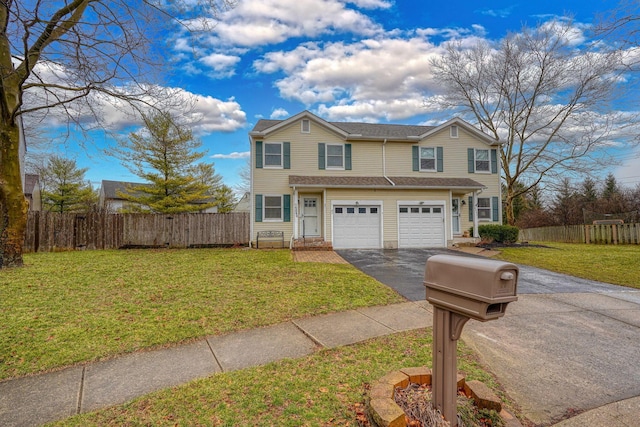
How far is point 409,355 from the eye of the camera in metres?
3.48

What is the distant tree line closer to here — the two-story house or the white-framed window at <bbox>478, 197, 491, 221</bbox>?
the white-framed window at <bbox>478, 197, 491, 221</bbox>

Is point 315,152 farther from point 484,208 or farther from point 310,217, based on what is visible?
point 484,208

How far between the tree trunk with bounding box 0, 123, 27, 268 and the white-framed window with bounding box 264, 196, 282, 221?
348 inches

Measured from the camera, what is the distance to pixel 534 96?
20.9 meters

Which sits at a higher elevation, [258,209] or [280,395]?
[258,209]

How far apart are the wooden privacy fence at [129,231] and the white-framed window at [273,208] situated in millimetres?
1382

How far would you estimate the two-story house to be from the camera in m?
14.9

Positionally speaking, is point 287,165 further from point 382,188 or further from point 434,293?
point 434,293

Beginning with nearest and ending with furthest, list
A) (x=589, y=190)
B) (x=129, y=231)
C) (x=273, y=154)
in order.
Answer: (x=129, y=231) → (x=273, y=154) → (x=589, y=190)

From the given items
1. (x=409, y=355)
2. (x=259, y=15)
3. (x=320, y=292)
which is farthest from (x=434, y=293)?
(x=259, y=15)

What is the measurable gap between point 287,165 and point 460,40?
51.3 feet

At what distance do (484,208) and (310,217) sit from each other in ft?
32.2

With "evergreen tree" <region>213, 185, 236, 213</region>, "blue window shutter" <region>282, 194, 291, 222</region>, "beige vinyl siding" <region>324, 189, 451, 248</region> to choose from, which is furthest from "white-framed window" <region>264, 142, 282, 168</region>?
"evergreen tree" <region>213, 185, 236, 213</region>

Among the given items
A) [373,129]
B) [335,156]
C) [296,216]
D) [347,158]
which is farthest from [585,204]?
[296,216]
